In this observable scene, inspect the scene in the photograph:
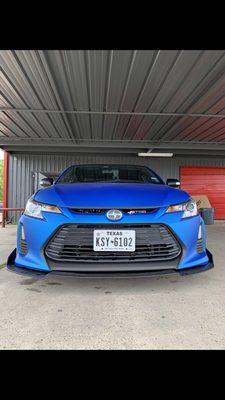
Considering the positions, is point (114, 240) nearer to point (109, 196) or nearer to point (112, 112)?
point (109, 196)

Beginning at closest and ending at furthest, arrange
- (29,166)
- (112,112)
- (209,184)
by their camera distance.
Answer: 1. (112,112)
2. (29,166)
3. (209,184)

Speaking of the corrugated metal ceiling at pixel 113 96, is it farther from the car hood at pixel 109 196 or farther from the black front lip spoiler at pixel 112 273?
the black front lip spoiler at pixel 112 273

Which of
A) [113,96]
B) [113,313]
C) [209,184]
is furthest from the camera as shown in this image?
[209,184]

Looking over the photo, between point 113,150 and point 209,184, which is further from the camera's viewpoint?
point 209,184

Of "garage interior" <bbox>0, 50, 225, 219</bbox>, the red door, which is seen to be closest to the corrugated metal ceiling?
"garage interior" <bbox>0, 50, 225, 219</bbox>

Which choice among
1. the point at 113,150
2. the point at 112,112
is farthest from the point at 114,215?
the point at 113,150

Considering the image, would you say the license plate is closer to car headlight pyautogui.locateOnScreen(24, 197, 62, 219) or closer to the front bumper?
the front bumper

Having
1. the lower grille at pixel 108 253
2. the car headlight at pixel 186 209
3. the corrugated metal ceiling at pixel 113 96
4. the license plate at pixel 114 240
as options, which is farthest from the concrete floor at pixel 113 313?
the corrugated metal ceiling at pixel 113 96

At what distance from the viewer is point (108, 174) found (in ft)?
11.2

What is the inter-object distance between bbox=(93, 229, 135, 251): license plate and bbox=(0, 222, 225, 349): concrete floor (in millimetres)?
444

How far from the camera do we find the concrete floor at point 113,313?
62.3 inches

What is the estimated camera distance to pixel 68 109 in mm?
6020

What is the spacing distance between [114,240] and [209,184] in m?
9.92
